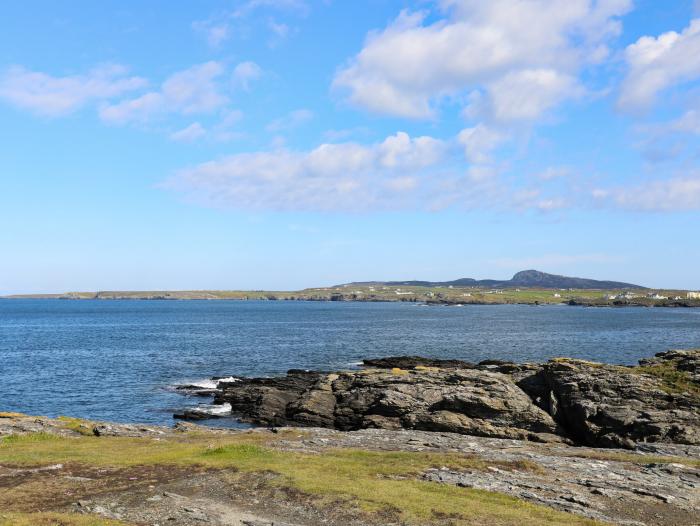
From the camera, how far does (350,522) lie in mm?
19828

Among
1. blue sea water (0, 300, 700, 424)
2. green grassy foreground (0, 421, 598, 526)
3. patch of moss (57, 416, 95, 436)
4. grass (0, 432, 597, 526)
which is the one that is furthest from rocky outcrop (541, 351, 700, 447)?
Answer: blue sea water (0, 300, 700, 424)

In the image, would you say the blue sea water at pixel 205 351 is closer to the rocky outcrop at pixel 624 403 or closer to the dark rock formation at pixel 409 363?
the dark rock formation at pixel 409 363

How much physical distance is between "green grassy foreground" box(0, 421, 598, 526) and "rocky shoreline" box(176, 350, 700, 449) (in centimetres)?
1566

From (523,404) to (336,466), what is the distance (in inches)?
1053

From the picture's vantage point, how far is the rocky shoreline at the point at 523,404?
141 ft

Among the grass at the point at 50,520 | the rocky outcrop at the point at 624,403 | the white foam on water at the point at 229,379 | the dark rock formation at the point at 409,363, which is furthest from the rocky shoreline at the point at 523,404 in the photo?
the grass at the point at 50,520

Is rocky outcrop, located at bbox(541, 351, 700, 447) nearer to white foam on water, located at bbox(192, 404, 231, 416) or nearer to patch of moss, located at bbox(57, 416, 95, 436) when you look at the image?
white foam on water, located at bbox(192, 404, 231, 416)

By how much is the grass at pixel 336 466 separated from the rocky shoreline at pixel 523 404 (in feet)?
54.3

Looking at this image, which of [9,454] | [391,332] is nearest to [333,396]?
[9,454]

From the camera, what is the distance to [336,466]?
2741 centimetres

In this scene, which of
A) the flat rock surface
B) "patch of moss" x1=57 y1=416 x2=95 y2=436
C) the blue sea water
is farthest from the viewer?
the blue sea water

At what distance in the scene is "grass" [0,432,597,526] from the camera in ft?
67.3

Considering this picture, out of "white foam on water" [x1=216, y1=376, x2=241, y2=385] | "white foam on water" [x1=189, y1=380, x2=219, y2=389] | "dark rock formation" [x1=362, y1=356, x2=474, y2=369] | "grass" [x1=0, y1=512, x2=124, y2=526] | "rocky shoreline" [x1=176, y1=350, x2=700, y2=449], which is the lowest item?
"white foam on water" [x1=189, y1=380, x2=219, y2=389]

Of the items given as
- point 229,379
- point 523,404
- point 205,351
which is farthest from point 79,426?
point 205,351
